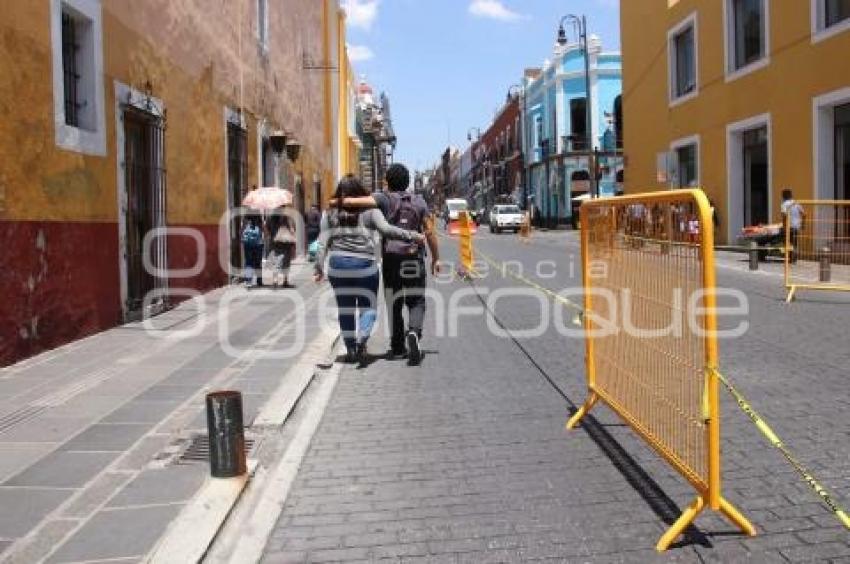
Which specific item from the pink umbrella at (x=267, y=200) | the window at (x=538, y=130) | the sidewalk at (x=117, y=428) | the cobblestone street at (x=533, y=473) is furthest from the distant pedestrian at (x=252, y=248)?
the window at (x=538, y=130)

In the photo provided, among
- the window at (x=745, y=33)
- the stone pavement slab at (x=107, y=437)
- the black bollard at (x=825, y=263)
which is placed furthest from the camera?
the window at (x=745, y=33)

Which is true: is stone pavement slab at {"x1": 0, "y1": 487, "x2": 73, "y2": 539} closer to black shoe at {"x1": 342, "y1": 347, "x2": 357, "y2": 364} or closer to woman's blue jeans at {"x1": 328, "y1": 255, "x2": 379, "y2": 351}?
woman's blue jeans at {"x1": 328, "y1": 255, "x2": 379, "y2": 351}

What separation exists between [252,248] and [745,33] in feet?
50.7

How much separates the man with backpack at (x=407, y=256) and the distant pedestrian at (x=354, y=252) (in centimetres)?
13

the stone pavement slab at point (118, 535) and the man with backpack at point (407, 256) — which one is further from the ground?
the man with backpack at point (407, 256)

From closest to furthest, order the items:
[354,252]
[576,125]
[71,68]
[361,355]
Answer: [354,252], [361,355], [71,68], [576,125]

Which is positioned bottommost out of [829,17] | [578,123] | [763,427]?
[763,427]

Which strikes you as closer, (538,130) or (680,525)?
(680,525)

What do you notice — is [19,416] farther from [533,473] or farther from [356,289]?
[533,473]

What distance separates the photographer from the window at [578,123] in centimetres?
5419

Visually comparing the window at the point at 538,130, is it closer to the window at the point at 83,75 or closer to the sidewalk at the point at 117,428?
the sidewalk at the point at 117,428

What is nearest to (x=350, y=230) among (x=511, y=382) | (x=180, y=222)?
(x=511, y=382)

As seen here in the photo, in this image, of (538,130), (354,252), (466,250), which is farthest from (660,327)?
(538,130)

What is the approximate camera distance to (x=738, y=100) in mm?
25062
